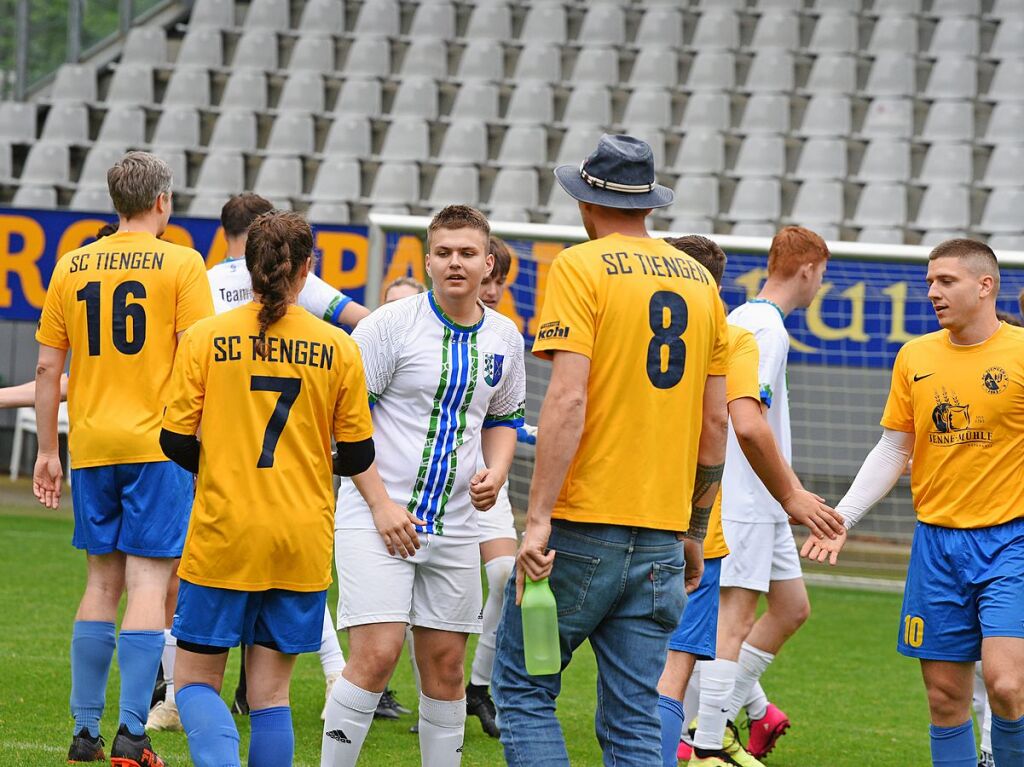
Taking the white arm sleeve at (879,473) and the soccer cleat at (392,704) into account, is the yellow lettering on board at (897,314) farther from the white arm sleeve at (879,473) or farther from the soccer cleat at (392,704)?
the white arm sleeve at (879,473)

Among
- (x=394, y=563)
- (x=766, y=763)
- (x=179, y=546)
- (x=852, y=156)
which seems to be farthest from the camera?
(x=852, y=156)

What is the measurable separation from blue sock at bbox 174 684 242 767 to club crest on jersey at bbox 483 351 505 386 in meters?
1.31

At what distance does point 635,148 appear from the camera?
402cm

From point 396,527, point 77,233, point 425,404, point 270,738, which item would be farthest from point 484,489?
point 77,233

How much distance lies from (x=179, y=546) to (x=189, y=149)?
1163cm

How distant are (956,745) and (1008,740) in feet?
0.58

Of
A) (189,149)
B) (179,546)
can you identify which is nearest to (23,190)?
(189,149)

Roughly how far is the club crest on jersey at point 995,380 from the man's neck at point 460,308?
1.71 meters

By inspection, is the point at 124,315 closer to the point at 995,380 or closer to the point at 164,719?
the point at 164,719

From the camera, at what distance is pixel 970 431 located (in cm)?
475

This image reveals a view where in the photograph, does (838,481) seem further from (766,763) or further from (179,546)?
(179,546)

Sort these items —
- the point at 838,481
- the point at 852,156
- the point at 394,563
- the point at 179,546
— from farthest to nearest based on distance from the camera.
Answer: the point at 852,156 < the point at 838,481 < the point at 179,546 < the point at 394,563

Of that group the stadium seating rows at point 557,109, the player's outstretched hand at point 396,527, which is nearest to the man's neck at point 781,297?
the player's outstretched hand at point 396,527

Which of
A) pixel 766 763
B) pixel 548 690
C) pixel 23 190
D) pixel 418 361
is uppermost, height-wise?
pixel 23 190
